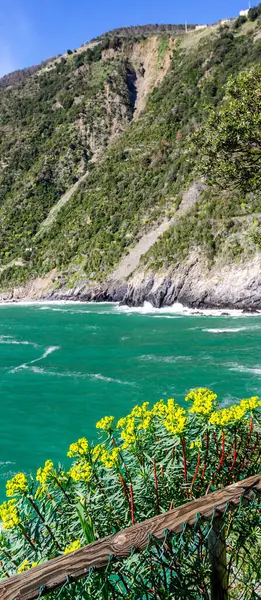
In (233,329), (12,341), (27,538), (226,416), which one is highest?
(226,416)

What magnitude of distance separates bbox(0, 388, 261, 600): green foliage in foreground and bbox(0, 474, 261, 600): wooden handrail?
73 centimetres

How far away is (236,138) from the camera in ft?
46.4

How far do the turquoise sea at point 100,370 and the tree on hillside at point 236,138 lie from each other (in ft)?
34.1

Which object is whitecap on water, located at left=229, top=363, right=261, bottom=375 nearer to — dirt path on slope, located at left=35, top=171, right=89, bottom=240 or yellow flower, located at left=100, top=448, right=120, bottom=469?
yellow flower, located at left=100, top=448, right=120, bottom=469

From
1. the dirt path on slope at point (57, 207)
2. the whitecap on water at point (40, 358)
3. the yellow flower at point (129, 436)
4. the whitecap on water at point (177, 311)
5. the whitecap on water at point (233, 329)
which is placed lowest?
the whitecap on water at point (40, 358)

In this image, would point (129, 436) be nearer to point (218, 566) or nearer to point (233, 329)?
point (218, 566)

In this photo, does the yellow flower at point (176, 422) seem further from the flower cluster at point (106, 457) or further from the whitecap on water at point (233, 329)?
the whitecap on water at point (233, 329)

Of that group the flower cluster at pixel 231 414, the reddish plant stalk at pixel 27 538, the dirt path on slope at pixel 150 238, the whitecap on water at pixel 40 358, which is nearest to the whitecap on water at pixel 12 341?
the whitecap on water at pixel 40 358

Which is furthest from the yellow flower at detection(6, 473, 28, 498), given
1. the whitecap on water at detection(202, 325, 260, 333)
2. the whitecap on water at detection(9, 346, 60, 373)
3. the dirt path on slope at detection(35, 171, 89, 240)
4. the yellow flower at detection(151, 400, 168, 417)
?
the dirt path on slope at detection(35, 171, 89, 240)

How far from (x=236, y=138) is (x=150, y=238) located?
62499 mm

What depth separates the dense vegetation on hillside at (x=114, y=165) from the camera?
6681cm

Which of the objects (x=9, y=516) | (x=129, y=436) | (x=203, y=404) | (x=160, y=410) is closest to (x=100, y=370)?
(x=160, y=410)

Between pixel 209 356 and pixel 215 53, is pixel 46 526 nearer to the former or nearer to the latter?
pixel 209 356

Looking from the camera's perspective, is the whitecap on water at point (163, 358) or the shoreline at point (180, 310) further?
the shoreline at point (180, 310)
